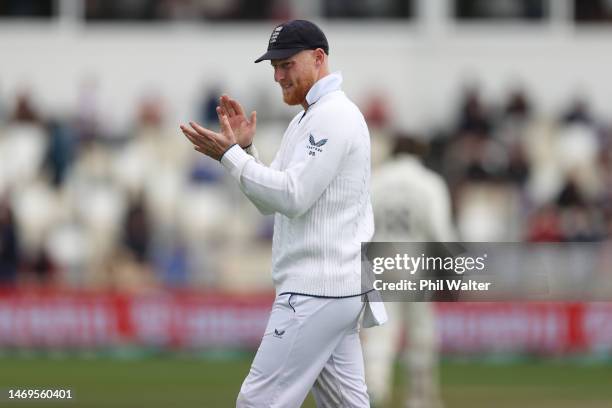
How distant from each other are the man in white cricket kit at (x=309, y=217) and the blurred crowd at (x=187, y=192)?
10536 millimetres

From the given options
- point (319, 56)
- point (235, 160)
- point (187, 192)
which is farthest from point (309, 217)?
point (187, 192)

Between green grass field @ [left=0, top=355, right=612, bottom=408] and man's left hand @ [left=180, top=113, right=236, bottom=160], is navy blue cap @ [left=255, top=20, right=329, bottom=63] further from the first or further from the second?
green grass field @ [left=0, top=355, right=612, bottom=408]

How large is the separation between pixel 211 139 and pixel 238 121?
231mm

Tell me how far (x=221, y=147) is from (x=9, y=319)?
10.6 m

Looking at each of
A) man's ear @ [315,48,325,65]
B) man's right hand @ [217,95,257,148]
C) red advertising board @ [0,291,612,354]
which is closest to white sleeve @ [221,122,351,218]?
man's right hand @ [217,95,257,148]

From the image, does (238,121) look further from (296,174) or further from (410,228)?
(410,228)

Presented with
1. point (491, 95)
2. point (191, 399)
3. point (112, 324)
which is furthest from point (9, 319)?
point (491, 95)

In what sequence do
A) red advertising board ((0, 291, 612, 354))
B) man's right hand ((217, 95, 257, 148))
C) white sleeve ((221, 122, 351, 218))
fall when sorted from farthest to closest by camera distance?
red advertising board ((0, 291, 612, 354)) → man's right hand ((217, 95, 257, 148)) → white sleeve ((221, 122, 351, 218))

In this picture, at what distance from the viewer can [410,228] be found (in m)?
10.9

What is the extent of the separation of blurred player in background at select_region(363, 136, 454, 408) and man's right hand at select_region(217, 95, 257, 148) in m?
4.58

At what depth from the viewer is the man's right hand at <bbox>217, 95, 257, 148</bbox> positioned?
621 cm

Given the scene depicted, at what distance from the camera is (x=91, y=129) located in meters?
18.8

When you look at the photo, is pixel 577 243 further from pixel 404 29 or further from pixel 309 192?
pixel 309 192

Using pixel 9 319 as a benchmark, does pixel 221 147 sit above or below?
below
